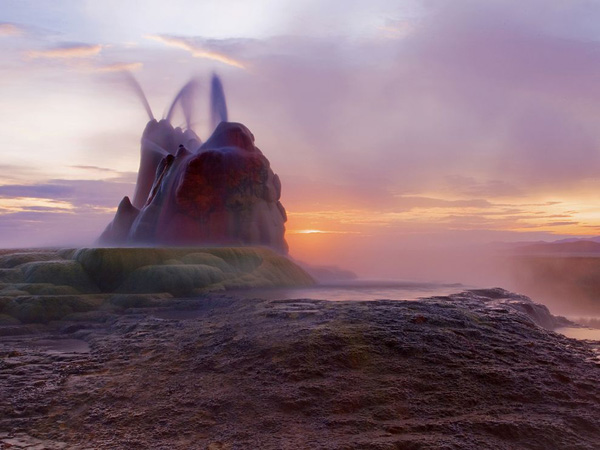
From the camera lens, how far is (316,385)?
9.51 meters

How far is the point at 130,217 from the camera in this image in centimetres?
4359

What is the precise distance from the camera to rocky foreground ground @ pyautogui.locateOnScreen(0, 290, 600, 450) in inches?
312

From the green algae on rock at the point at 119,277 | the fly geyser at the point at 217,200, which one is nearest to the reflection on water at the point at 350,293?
the green algae on rock at the point at 119,277

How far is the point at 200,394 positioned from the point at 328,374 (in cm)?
269

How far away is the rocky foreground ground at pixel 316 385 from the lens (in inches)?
312

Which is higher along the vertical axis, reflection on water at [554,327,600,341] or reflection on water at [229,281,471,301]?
reflection on water at [229,281,471,301]

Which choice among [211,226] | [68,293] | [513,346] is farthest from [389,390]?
[211,226]

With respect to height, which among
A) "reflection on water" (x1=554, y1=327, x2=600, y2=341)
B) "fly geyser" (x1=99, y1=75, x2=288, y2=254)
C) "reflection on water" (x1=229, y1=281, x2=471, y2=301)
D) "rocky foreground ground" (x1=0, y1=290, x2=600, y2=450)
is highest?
"fly geyser" (x1=99, y1=75, x2=288, y2=254)

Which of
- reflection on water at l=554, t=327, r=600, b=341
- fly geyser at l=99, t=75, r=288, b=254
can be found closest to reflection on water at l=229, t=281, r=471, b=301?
reflection on water at l=554, t=327, r=600, b=341

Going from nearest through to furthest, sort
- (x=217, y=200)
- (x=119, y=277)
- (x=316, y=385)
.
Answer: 1. (x=316, y=385)
2. (x=119, y=277)
3. (x=217, y=200)

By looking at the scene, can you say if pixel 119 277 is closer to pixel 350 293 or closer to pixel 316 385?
pixel 350 293

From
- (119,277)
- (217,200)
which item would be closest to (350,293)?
(119,277)

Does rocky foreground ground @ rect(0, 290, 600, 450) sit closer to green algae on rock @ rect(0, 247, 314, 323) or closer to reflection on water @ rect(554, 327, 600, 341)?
reflection on water @ rect(554, 327, 600, 341)

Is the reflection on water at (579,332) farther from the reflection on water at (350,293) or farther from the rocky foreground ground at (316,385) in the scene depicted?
the reflection on water at (350,293)
